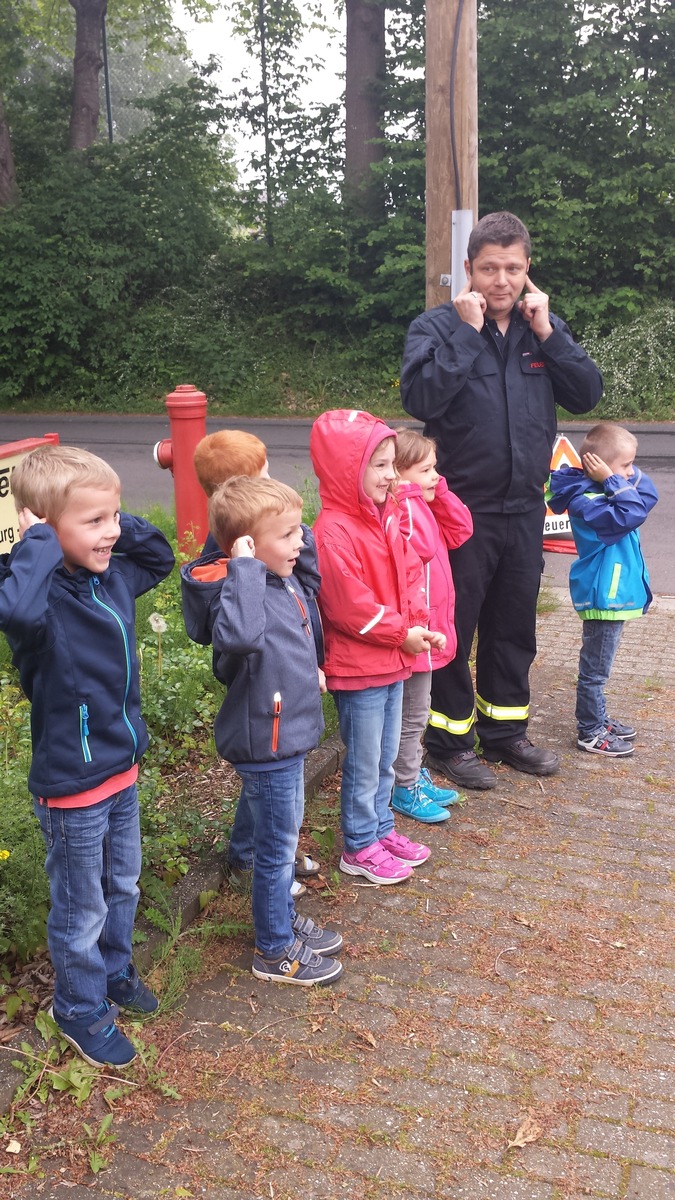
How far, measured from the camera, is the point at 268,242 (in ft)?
66.9

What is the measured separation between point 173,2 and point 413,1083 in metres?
27.9

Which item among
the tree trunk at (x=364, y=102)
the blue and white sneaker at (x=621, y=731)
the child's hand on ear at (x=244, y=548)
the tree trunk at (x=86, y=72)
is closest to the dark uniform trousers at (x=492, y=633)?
the blue and white sneaker at (x=621, y=731)

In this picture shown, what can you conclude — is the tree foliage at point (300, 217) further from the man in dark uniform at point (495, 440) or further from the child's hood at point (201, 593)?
the child's hood at point (201, 593)

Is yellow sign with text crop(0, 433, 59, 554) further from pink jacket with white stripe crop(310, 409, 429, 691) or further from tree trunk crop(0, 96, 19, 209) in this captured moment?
tree trunk crop(0, 96, 19, 209)

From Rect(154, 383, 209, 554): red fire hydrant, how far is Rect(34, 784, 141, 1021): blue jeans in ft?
9.76

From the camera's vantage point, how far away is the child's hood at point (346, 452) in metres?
3.53

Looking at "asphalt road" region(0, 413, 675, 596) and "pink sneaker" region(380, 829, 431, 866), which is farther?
"asphalt road" region(0, 413, 675, 596)

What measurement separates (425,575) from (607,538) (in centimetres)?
101

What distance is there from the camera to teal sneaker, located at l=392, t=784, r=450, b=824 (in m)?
4.26

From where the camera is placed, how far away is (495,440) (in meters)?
4.42

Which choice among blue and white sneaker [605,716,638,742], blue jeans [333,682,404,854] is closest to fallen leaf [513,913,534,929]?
blue jeans [333,682,404,854]

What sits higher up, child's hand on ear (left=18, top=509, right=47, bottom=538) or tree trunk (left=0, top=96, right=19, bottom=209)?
tree trunk (left=0, top=96, right=19, bottom=209)

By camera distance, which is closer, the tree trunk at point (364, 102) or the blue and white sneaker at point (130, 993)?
the blue and white sneaker at point (130, 993)

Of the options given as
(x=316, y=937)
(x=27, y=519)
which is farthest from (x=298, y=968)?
(x=27, y=519)
